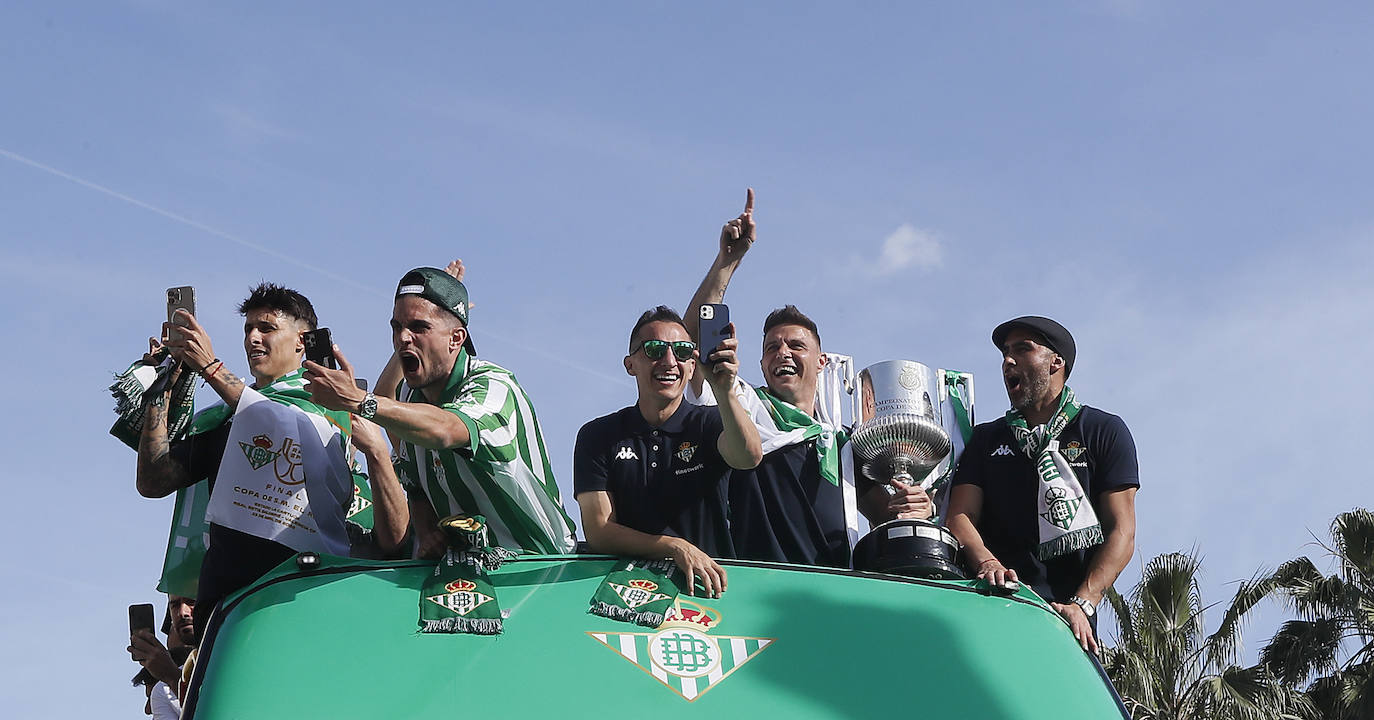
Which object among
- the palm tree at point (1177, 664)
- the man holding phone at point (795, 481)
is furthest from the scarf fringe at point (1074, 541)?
the palm tree at point (1177, 664)

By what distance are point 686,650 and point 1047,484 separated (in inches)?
94.6

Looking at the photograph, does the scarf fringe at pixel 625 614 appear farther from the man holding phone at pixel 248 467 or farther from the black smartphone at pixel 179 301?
the black smartphone at pixel 179 301

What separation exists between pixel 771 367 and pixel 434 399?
6.54ft

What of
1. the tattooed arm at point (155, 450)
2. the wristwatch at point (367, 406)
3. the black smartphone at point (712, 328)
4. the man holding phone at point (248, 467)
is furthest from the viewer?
the tattooed arm at point (155, 450)

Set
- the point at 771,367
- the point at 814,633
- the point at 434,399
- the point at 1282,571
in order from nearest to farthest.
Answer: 1. the point at 814,633
2. the point at 434,399
3. the point at 771,367
4. the point at 1282,571

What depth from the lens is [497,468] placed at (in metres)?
4.70

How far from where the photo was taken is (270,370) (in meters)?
5.91

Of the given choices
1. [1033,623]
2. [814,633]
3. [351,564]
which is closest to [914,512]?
[1033,623]

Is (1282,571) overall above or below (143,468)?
above

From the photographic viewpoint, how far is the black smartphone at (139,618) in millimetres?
5762

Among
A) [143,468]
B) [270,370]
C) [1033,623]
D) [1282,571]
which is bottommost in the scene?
[1033,623]

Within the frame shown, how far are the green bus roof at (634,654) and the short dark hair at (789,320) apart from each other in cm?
243

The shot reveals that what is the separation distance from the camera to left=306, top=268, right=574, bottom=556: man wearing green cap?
15.3ft

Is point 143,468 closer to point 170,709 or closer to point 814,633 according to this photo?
point 170,709
